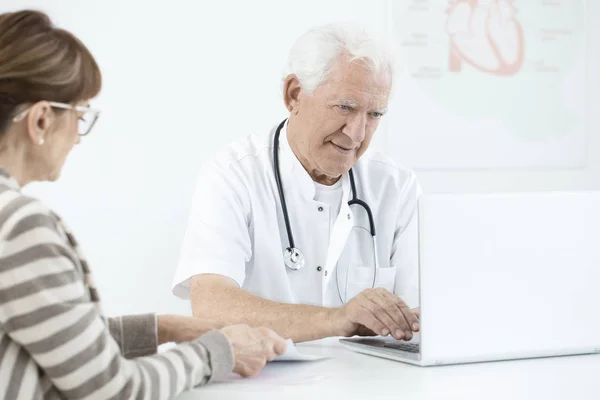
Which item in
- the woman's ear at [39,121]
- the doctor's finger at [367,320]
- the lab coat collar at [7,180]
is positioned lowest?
the doctor's finger at [367,320]

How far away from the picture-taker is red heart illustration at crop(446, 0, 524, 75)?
3.57 m

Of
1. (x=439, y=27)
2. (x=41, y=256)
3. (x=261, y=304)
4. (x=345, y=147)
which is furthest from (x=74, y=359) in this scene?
(x=439, y=27)

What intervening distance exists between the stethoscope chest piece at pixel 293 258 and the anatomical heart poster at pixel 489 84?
1.43 meters

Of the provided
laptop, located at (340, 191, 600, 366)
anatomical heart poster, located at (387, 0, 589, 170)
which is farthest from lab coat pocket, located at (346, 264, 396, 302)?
anatomical heart poster, located at (387, 0, 589, 170)

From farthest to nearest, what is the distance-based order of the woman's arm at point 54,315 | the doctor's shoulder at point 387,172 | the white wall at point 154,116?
1. the white wall at point 154,116
2. the doctor's shoulder at point 387,172
3. the woman's arm at point 54,315

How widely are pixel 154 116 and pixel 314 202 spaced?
3.87 ft

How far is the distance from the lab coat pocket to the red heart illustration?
163 centimetres

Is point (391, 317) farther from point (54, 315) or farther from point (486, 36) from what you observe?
point (486, 36)

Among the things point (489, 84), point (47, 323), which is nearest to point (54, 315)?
point (47, 323)

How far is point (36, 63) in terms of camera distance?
3.71 feet

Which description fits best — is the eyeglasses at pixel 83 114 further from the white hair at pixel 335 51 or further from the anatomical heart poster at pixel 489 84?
the anatomical heart poster at pixel 489 84

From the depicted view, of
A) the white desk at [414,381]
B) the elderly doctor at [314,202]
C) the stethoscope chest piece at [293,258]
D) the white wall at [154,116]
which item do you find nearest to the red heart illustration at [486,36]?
the white wall at [154,116]

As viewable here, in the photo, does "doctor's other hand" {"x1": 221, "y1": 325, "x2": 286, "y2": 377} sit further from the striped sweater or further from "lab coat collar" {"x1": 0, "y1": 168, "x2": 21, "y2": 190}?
"lab coat collar" {"x1": 0, "y1": 168, "x2": 21, "y2": 190}

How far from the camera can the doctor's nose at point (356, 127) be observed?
2.09 m
